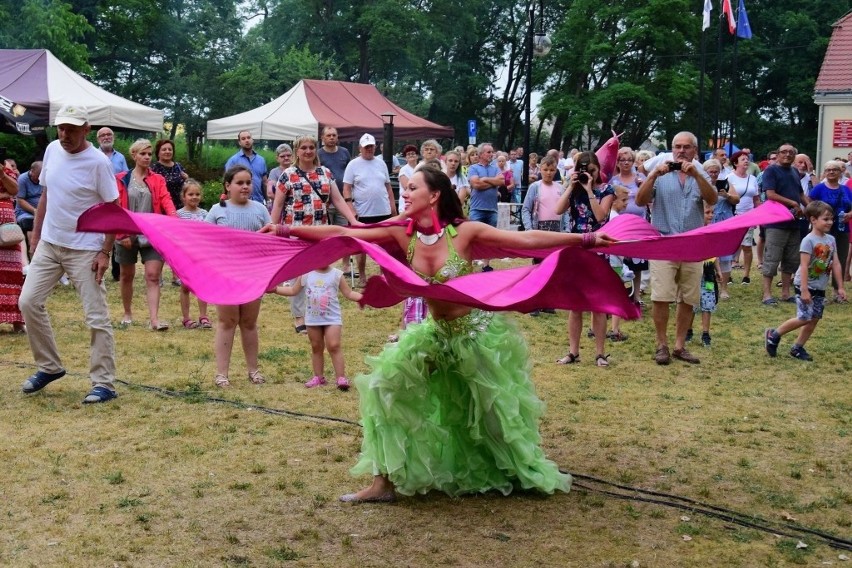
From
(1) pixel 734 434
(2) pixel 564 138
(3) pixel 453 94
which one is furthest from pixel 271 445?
(3) pixel 453 94

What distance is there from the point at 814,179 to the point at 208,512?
1714 cm

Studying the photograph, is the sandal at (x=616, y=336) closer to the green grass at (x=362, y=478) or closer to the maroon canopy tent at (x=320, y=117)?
the green grass at (x=362, y=478)

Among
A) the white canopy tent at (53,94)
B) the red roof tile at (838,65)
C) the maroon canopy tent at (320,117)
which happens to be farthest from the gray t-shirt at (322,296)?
the red roof tile at (838,65)

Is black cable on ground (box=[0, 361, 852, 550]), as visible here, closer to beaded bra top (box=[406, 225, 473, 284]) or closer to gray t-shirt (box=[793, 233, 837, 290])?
beaded bra top (box=[406, 225, 473, 284])

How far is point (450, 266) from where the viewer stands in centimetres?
548

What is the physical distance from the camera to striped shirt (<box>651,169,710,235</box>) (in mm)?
9500

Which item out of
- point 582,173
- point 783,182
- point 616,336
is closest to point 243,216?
point 582,173

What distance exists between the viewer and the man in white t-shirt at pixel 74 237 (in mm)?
7352

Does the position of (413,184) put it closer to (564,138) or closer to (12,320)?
(12,320)

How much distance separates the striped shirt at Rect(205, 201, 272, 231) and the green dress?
3257 mm

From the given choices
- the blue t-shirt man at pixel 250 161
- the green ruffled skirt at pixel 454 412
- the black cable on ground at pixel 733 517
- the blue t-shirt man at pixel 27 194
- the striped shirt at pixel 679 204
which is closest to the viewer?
the black cable on ground at pixel 733 517

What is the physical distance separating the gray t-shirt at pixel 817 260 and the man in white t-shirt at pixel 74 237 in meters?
6.31

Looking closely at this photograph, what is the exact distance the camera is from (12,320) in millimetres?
10734

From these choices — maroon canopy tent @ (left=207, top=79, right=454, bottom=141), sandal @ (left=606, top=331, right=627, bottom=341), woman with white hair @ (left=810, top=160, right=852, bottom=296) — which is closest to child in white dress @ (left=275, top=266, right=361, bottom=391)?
sandal @ (left=606, top=331, right=627, bottom=341)
